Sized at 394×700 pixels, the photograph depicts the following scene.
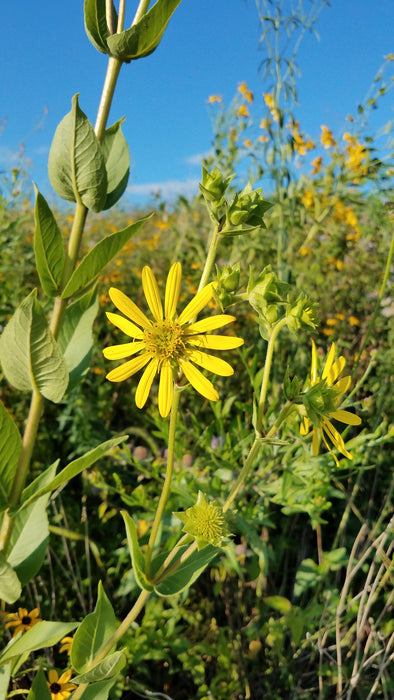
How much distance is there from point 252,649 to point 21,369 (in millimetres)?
1047

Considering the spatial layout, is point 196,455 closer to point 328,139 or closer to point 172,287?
point 172,287

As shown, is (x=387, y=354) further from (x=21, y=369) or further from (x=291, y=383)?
(x=21, y=369)

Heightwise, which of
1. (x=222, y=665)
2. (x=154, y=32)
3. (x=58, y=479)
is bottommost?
(x=222, y=665)

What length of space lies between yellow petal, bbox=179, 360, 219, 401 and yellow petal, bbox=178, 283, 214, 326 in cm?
6

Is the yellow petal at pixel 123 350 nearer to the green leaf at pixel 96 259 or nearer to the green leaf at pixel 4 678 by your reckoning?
the green leaf at pixel 96 259

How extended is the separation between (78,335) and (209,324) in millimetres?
209

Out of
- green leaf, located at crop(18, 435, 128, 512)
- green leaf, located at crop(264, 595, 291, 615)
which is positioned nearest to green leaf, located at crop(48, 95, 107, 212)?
green leaf, located at crop(18, 435, 128, 512)

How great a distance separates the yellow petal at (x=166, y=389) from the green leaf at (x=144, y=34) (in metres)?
0.39

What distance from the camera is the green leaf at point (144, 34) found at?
609 mm

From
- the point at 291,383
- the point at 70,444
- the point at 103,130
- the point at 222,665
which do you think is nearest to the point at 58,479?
the point at 291,383

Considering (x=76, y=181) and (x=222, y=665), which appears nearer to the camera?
(x=76, y=181)

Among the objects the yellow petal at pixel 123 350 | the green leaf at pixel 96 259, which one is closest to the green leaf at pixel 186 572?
the yellow petal at pixel 123 350

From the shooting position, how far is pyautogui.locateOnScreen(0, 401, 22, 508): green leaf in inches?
26.5

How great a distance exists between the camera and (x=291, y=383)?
0.68m
